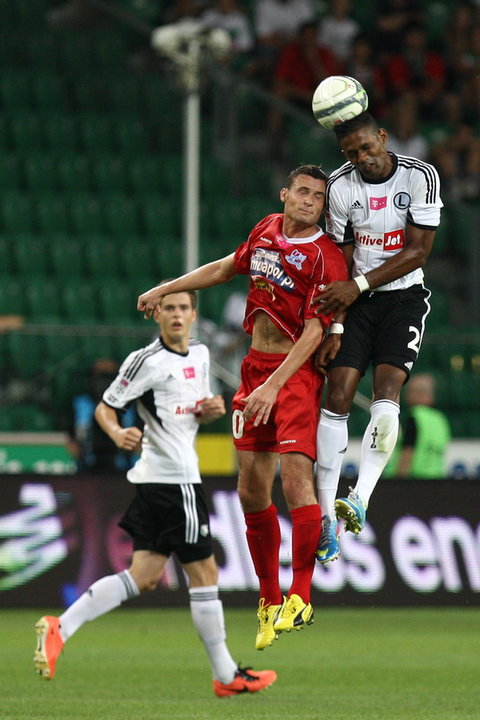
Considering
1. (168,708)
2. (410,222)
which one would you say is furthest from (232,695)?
(410,222)

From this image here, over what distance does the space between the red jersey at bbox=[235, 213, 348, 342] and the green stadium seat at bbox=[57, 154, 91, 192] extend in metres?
10.5

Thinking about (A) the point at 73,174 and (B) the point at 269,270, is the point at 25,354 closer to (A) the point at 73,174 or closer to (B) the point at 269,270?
(A) the point at 73,174

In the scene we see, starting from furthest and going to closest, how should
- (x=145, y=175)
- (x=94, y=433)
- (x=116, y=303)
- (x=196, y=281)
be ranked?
(x=145, y=175) → (x=116, y=303) → (x=94, y=433) → (x=196, y=281)

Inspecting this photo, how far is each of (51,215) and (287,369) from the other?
10.5 meters

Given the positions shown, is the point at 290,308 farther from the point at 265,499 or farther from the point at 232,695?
the point at 232,695

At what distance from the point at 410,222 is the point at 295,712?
2.95 m

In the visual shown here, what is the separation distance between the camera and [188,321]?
9.06m

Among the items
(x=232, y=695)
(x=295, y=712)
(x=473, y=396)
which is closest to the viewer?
(x=295, y=712)

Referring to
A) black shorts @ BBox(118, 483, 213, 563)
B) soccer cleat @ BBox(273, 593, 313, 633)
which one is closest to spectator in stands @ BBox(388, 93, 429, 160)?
black shorts @ BBox(118, 483, 213, 563)

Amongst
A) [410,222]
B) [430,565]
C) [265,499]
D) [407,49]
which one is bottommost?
[430,565]

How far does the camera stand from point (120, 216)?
17344 mm

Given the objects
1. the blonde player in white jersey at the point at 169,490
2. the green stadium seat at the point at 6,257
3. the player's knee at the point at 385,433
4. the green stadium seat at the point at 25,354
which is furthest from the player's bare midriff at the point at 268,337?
the green stadium seat at the point at 6,257

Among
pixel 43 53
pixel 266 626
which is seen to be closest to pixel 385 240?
pixel 266 626

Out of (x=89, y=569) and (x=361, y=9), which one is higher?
(x=361, y=9)
